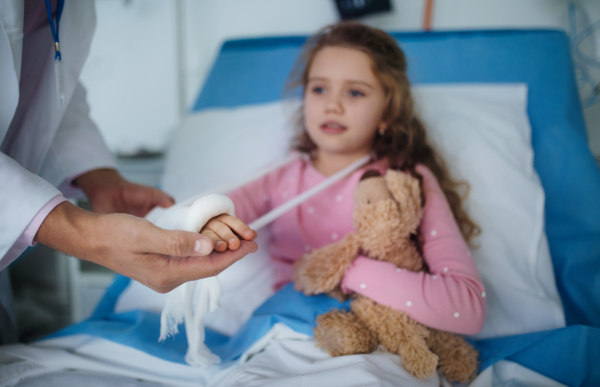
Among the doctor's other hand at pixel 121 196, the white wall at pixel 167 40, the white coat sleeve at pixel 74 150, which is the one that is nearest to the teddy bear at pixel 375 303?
the doctor's other hand at pixel 121 196

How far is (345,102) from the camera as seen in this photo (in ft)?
2.65

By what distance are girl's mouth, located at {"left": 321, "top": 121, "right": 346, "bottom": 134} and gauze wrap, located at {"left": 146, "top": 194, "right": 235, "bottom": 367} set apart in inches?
15.0

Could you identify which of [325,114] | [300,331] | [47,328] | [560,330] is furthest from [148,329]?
[47,328]

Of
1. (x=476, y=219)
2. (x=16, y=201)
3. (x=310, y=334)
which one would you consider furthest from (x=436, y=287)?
(x=16, y=201)

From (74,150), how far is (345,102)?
0.59 meters

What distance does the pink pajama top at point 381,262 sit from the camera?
572 mm

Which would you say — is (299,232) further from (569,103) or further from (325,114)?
(569,103)

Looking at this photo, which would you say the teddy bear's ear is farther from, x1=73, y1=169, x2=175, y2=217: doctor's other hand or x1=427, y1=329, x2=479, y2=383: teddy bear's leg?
x1=73, y1=169, x2=175, y2=217: doctor's other hand

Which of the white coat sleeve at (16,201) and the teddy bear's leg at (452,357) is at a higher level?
the white coat sleeve at (16,201)

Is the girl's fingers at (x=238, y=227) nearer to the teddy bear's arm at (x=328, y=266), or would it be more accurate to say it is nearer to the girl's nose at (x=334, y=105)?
the teddy bear's arm at (x=328, y=266)

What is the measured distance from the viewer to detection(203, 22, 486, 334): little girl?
727mm

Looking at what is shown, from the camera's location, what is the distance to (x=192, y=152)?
3.65 ft

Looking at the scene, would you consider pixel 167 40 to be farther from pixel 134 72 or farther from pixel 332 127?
pixel 332 127

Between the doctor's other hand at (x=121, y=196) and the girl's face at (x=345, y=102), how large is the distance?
14.3 inches
